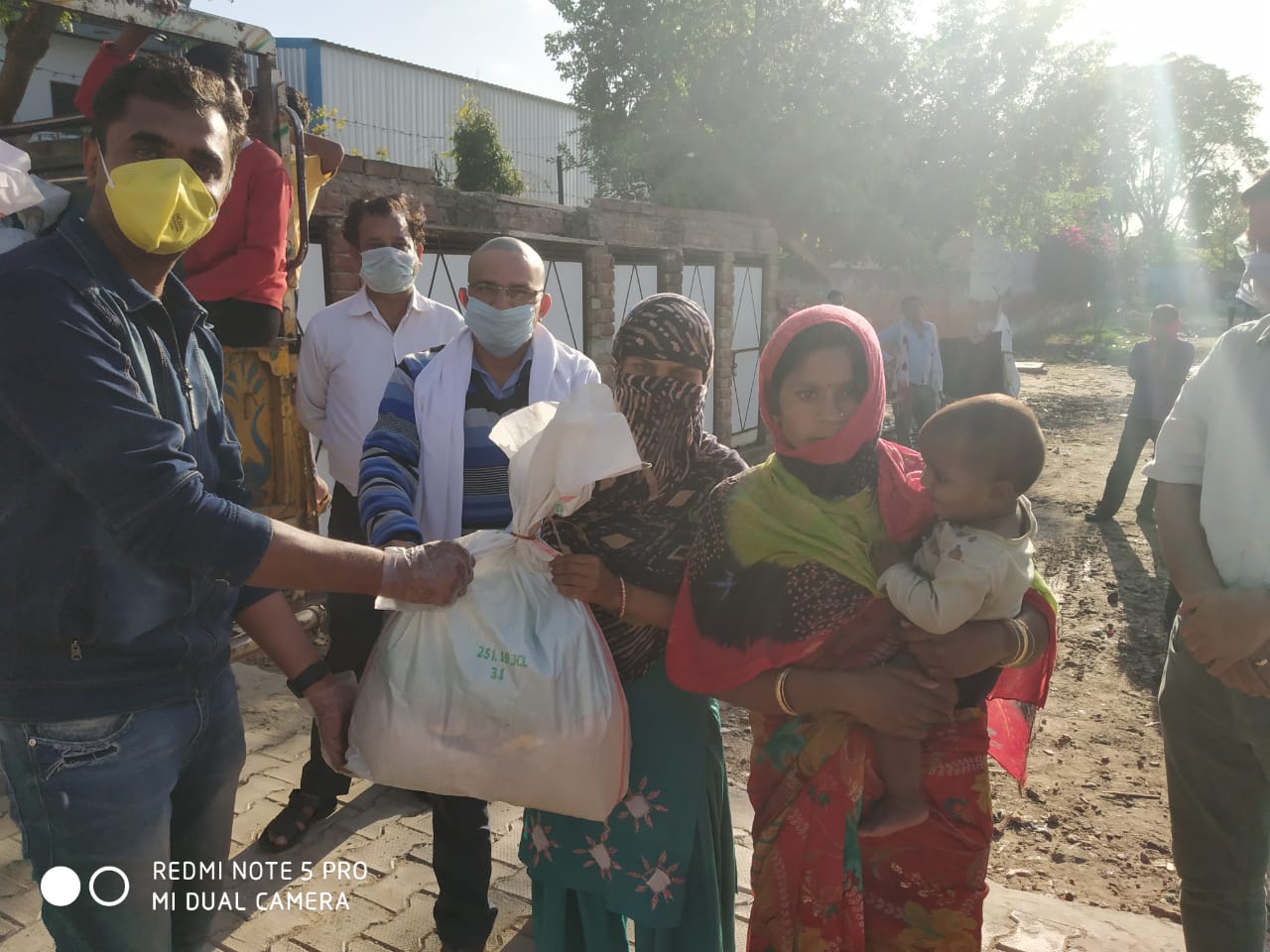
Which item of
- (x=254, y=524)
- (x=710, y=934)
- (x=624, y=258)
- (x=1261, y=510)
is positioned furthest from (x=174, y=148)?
(x=624, y=258)

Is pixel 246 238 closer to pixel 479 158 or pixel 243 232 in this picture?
pixel 243 232

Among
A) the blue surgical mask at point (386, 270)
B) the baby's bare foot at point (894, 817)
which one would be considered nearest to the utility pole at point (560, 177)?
the blue surgical mask at point (386, 270)

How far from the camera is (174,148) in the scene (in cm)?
154

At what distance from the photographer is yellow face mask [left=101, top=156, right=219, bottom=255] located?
144 cm

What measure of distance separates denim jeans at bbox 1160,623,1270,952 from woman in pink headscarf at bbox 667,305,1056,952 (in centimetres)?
59

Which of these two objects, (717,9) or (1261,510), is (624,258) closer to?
(1261,510)

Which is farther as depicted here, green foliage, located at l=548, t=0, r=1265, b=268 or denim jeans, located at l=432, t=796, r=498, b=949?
green foliage, located at l=548, t=0, r=1265, b=268

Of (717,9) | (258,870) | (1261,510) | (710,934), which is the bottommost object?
(258,870)

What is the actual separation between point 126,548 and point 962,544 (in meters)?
1.40

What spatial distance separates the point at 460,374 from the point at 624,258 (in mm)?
7077

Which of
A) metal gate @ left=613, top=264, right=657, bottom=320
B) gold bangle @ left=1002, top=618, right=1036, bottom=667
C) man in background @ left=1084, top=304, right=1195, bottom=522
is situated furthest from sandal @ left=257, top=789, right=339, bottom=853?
man in background @ left=1084, top=304, right=1195, bottom=522

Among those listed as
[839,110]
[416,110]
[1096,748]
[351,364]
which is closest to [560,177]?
[416,110]

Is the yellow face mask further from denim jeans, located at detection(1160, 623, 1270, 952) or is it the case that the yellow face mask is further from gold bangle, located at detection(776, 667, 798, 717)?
denim jeans, located at detection(1160, 623, 1270, 952)
